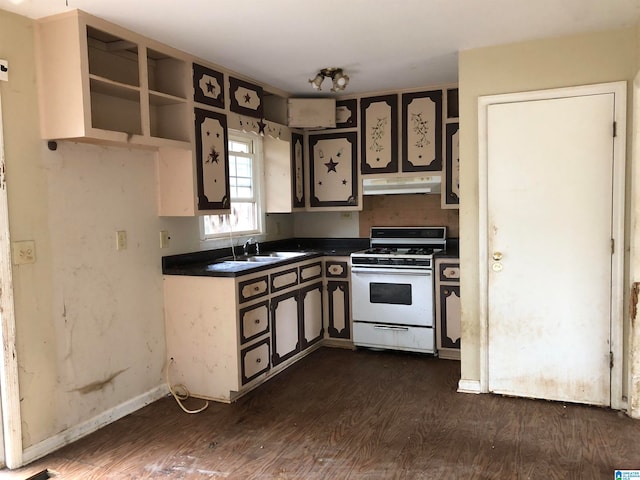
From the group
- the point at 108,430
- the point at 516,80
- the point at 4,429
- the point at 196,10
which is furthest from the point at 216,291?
the point at 516,80

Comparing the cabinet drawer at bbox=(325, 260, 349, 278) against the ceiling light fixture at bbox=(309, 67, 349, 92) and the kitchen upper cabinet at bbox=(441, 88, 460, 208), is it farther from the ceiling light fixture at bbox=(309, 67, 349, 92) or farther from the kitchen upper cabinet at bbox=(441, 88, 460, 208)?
the ceiling light fixture at bbox=(309, 67, 349, 92)

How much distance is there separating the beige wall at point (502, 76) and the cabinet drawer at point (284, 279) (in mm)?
1351

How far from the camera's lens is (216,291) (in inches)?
134

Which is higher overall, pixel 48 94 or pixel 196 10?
pixel 196 10

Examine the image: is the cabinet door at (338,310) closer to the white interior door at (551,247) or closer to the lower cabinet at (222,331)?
the lower cabinet at (222,331)

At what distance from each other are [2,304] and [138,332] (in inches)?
37.4

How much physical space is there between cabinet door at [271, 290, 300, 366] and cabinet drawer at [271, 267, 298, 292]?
0.07 metres

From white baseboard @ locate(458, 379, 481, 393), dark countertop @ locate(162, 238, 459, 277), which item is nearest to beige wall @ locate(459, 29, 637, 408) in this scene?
white baseboard @ locate(458, 379, 481, 393)

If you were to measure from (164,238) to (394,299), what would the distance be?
1971 mm

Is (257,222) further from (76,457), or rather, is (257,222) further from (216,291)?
(76,457)

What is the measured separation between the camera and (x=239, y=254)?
175 inches

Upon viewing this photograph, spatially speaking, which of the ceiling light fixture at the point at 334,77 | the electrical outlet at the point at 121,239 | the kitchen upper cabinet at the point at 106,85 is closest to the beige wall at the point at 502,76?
the ceiling light fixture at the point at 334,77

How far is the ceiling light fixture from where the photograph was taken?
150 inches

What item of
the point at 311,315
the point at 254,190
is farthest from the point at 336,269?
the point at 254,190
